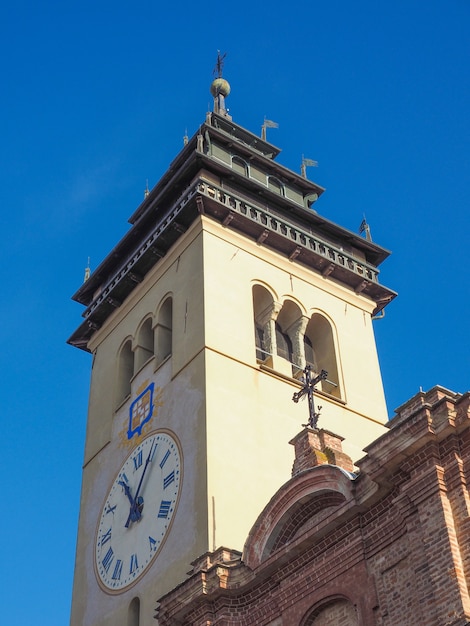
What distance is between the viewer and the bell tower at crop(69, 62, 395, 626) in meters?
25.3

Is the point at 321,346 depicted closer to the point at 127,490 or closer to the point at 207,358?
the point at 207,358

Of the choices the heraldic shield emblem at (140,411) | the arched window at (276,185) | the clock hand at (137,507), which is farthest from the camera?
the arched window at (276,185)

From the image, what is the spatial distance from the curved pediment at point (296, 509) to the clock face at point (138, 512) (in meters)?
5.56

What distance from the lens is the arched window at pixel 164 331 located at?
3005cm

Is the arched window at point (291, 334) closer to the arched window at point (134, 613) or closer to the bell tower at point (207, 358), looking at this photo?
the bell tower at point (207, 358)

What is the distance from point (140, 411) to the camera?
29312 millimetres

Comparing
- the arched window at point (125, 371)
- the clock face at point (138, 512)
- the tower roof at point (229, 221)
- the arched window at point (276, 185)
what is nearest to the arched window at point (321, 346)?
the tower roof at point (229, 221)

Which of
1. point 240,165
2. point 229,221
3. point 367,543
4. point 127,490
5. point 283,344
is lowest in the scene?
point 367,543

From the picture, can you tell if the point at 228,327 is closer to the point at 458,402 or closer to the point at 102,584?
the point at 102,584

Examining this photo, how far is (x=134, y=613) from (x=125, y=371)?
8.83 meters

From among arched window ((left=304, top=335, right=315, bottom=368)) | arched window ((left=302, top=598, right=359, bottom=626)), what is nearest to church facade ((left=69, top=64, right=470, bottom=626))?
arched window ((left=302, top=598, right=359, bottom=626))

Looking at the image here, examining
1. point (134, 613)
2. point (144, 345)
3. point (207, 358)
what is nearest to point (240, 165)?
point (144, 345)

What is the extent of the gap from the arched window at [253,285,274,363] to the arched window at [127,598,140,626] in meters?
7.57

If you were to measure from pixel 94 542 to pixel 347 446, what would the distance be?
23.4 ft
